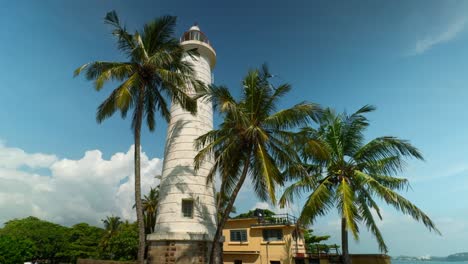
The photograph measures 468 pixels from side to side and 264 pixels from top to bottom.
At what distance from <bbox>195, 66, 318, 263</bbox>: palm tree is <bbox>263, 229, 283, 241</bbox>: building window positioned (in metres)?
14.4

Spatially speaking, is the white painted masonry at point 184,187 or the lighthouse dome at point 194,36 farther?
the lighthouse dome at point 194,36

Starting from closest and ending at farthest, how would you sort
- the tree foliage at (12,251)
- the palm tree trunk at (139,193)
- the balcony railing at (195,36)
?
the palm tree trunk at (139,193) → the balcony railing at (195,36) → the tree foliage at (12,251)

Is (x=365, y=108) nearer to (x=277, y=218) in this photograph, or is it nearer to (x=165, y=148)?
(x=165, y=148)

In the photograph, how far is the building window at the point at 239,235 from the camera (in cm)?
2923

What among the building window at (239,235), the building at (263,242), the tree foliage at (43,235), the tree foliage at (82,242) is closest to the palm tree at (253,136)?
the building at (263,242)

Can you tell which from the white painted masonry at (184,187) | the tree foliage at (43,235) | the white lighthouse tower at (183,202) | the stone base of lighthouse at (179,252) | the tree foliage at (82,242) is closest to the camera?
the stone base of lighthouse at (179,252)

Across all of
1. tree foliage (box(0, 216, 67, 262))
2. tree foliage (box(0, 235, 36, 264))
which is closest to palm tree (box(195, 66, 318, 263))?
tree foliage (box(0, 235, 36, 264))

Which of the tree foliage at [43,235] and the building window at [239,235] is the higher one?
the building window at [239,235]

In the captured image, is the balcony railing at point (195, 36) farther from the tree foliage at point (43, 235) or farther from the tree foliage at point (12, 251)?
the tree foliage at point (43, 235)

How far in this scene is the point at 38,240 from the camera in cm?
4978

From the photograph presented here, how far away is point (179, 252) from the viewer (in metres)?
14.6

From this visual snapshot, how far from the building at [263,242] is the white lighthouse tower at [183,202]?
12417mm

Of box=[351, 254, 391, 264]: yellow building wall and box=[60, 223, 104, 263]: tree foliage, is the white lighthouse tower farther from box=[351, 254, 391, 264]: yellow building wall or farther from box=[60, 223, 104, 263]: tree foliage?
box=[60, 223, 104, 263]: tree foliage

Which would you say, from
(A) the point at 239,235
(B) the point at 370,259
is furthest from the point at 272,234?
(B) the point at 370,259
